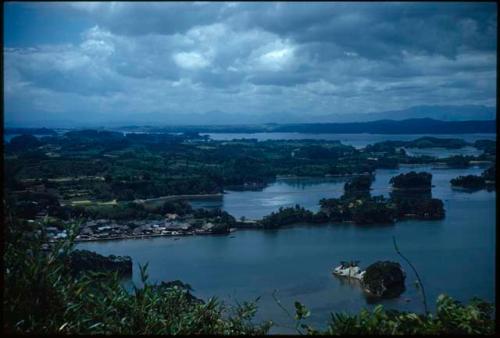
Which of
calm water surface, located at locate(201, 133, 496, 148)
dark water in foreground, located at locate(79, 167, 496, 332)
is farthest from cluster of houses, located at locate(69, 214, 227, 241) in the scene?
calm water surface, located at locate(201, 133, 496, 148)

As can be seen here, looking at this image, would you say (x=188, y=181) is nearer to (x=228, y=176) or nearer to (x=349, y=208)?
(x=228, y=176)

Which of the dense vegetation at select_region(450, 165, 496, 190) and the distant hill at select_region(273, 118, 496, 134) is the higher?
the distant hill at select_region(273, 118, 496, 134)

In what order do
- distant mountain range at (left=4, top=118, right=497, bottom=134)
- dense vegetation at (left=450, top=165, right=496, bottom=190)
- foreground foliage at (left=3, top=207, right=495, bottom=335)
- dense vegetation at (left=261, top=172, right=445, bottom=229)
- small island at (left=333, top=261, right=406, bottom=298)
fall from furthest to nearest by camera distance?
dense vegetation at (left=261, top=172, right=445, bottom=229) < distant mountain range at (left=4, top=118, right=497, bottom=134) < dense vegetation at (left=450, top=165, right=496, bottom=190) < small island at (left=333, top=261, right=406, bottom=298) < foreground foliage at (left=3, top=207, right=495, bottom=335)

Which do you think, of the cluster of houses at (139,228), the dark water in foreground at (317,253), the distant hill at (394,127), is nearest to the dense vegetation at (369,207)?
the dark water in foreground at (317,253)

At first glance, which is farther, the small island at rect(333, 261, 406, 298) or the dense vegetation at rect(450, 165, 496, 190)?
the dense vegetation at rect(450, 165, 496, 190)

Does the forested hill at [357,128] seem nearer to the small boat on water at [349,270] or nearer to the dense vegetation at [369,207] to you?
the dense vegetation at [369,207]

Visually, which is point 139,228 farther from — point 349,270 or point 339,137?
point 339,137

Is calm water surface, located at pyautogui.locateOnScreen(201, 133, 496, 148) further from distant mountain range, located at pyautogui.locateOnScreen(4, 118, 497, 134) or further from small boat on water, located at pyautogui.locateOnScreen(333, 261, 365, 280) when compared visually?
small boat on water, located at pyautogui.locateOnScreen(333, 261, 365, 280)
